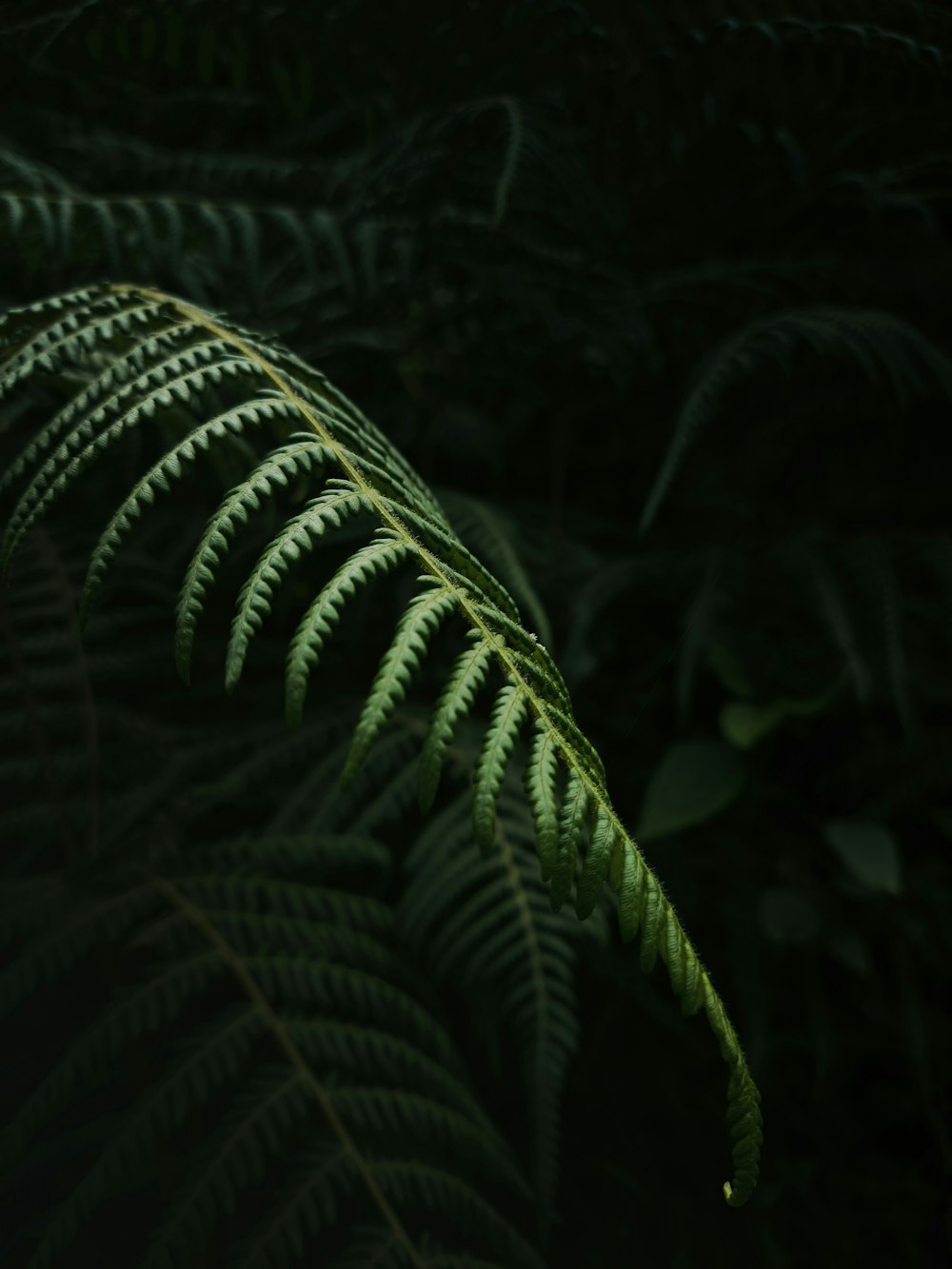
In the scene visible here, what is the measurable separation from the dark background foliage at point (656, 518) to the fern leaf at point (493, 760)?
382 mm

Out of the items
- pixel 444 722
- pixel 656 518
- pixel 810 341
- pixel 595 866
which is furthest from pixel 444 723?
pixel 656 518

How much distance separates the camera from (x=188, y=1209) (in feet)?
1.98

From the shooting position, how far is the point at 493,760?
1.41 ft

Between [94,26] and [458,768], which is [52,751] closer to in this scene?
[458,768]

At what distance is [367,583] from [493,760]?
0.47ft

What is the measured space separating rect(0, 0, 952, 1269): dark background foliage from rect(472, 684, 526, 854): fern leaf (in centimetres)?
38

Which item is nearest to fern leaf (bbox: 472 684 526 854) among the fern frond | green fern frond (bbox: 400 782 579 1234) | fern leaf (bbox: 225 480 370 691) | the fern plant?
the fern plant

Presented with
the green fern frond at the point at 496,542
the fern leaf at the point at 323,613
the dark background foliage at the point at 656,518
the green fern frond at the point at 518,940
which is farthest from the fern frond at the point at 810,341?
the fern leaf at the point at 323,613

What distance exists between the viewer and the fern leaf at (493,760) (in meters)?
0.42

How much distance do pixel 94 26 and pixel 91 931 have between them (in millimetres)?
961

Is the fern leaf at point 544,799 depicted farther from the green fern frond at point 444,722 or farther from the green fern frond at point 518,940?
the green fern frond at point 518,940

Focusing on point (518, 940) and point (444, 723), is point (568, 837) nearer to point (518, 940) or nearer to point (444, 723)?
point (444, 723)

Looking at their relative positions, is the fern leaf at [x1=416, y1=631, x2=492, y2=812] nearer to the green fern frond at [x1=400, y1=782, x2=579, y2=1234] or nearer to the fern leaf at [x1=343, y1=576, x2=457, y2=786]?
the fern leaf at [x1=343, y1=576, x2=457, y2=786]

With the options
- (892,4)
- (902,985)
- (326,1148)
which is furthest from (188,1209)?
(892,4)
